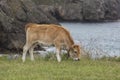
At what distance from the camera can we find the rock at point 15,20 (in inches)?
2051

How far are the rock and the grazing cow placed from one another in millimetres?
26161

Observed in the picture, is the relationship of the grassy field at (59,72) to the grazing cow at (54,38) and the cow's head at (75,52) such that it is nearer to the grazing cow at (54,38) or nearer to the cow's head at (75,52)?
the cow's head at (75,52)

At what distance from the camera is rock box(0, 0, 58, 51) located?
171ft

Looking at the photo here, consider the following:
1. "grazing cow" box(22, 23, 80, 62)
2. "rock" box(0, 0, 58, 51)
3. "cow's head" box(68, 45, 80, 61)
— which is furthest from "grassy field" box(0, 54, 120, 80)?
"rock" box(0, 0, 58, 51)

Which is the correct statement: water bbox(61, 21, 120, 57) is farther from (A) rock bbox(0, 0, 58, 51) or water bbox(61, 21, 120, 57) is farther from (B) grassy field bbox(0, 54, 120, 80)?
(B) grassy field bbox(0, 54, 120, 80)

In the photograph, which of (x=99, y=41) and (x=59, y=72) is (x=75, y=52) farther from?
(x=99, y=41)

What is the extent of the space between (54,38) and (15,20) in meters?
37.5

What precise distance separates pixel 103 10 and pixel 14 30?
9109 cm

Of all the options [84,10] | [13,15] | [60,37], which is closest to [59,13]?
[84,10]

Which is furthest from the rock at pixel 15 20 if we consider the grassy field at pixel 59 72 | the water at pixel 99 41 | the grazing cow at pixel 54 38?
the grassy field at pixel 59 72

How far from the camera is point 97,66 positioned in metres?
19.1

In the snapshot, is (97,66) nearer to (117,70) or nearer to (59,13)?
(117,70)

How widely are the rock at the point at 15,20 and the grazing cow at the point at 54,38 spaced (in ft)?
85.8

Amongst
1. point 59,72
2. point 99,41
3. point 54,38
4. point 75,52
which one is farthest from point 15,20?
point 59,72
